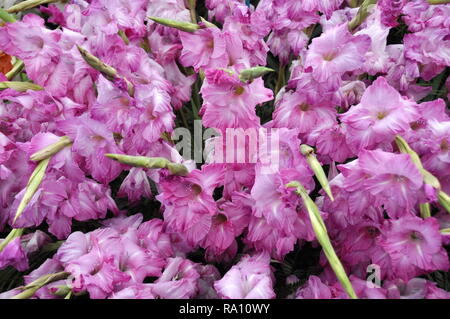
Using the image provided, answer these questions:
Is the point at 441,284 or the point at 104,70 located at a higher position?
the point at 104,70

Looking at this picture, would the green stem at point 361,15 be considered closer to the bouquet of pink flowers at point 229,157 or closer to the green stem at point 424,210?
the bouquet of pink flowers at point 229,157

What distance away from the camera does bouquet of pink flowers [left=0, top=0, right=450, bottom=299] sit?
0.61m

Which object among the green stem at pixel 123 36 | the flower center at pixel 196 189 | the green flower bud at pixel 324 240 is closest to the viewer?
the green flower bud at pixel 324 240

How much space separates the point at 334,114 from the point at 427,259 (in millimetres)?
208

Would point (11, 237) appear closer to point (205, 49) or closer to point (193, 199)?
point (193, 199)

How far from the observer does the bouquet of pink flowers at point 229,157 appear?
61cm

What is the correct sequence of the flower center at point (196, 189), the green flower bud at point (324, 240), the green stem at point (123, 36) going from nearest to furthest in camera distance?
the green flower bud at point (324, 240), the flower center at point (196, 189), the green stem at point (123, 36)

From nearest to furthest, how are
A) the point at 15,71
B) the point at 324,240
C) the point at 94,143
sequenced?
the point at 324,240 → the point at 94,143 → the point at 15,71

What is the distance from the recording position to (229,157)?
644 mm

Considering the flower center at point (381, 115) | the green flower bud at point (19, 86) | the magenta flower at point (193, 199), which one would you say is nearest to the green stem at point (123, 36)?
the green flower bud at point (19, 86)

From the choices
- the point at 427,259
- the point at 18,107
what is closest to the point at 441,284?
the point at 427,259

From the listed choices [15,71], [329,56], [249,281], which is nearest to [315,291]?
[249,281]
